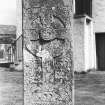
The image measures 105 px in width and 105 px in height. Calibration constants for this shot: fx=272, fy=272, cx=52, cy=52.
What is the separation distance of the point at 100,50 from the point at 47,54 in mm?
9921

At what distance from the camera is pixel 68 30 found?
395 centimetres

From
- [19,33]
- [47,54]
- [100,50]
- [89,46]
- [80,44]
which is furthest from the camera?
[19,33]

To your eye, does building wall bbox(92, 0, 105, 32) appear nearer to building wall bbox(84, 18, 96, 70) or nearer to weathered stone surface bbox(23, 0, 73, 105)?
building wall bbox(84, 18, 96, 70)

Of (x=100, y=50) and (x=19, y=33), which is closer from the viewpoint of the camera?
(x=100, y=50)

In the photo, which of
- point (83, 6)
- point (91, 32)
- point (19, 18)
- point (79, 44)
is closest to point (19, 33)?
point (19, 18)

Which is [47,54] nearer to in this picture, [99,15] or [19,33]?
[99,15]

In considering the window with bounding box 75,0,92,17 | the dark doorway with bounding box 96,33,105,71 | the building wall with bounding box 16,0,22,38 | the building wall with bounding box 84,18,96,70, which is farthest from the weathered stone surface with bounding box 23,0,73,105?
the building wall with bounding box 16,0,22,38

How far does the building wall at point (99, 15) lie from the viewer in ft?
43.4

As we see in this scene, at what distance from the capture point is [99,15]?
13352 mm

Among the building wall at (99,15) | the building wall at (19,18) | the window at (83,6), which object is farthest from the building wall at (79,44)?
the building wall at (19,18)

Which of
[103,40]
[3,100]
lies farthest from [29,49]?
[103,40]

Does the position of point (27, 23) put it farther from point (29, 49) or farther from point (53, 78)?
point (53, 78)

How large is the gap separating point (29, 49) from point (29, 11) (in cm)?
56

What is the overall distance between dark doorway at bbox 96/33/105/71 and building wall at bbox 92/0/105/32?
15.6 inches
